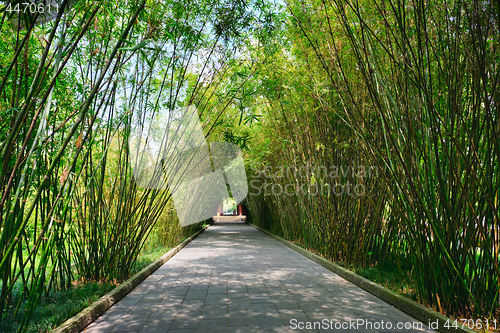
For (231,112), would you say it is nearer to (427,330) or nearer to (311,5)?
(311,5)

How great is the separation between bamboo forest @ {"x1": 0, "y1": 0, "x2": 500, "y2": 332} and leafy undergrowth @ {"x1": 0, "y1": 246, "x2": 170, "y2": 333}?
17mm

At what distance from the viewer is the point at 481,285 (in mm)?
2318

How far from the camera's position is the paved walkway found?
2.59 m

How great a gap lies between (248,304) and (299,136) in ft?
11.2

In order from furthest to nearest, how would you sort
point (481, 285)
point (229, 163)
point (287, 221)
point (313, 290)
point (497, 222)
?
1. point (229, 163)
2. point (287, 221)
3. point (313, 290)
4. point (481, 285)
5. point (497, 222)

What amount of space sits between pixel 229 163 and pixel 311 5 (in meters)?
7.34

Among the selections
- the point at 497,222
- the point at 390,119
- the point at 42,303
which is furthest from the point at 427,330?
the point at 42,303

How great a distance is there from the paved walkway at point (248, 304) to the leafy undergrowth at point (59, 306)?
213mm

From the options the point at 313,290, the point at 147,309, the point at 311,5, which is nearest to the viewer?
the point at 147,309

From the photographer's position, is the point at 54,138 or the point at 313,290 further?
the point at 313,290

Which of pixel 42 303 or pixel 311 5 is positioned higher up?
pixel 311 5
